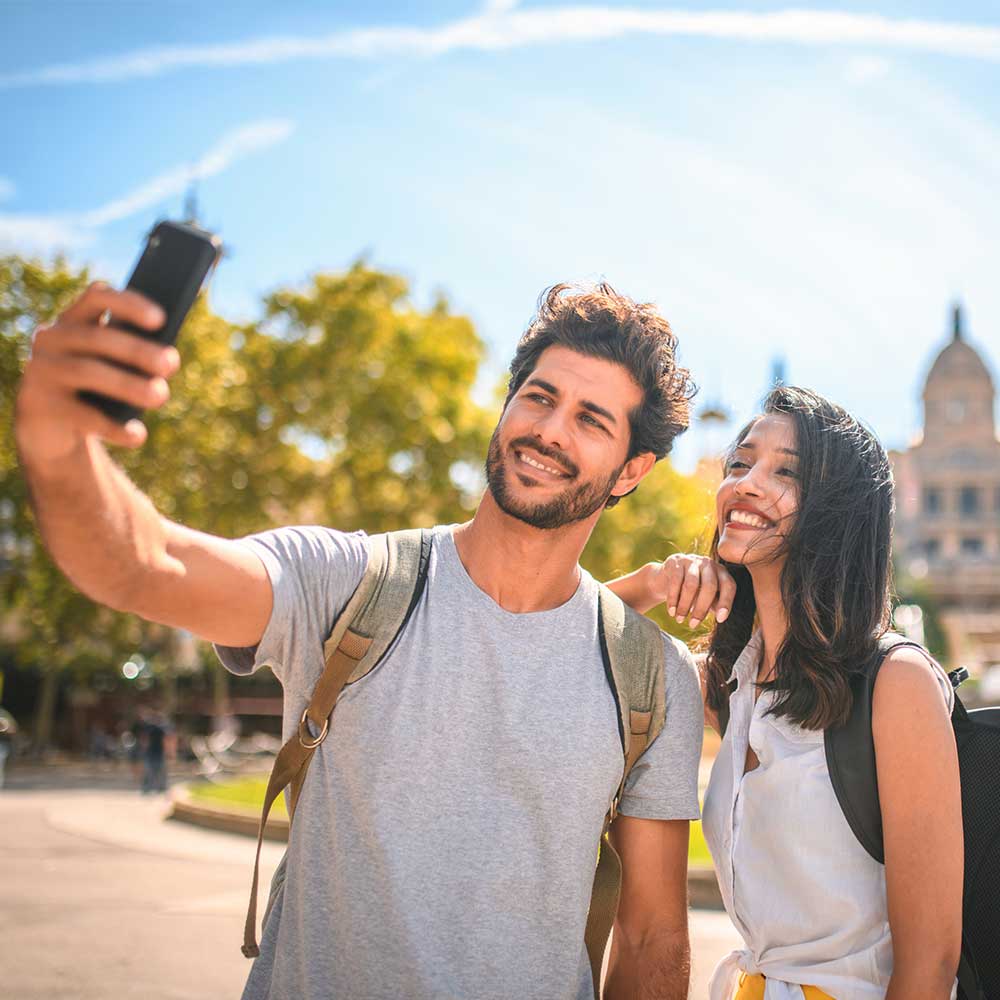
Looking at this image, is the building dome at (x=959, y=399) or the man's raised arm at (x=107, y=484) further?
the building dome at (x=959, y=399)

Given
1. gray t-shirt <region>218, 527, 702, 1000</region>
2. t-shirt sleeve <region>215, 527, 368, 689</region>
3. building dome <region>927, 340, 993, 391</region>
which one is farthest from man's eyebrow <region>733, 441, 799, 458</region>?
building dome <region>927, 340, 993, 391</region>

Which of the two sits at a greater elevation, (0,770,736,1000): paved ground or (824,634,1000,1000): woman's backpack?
(824,634,1000,1000): woman's backpack

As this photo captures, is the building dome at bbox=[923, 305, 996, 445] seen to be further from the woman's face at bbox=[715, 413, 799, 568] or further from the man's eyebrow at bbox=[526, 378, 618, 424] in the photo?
the man's eyebrow at bbox=[526, 378, 618, 424]

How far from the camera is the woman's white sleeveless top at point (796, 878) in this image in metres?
2.44

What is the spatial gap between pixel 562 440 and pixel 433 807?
0.89 meters

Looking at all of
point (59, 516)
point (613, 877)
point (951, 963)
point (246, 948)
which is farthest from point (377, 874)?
point (951, 963)

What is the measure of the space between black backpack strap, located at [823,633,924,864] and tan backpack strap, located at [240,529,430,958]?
99 centimetres

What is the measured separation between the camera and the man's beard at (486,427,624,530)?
2.59m

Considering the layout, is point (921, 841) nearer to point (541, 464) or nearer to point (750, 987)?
point (750, 987)

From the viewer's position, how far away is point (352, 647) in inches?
88.4

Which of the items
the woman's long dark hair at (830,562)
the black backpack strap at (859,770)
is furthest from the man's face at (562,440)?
the black backpack strap at (859,770)

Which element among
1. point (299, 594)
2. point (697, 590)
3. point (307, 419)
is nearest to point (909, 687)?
point (697, 590)

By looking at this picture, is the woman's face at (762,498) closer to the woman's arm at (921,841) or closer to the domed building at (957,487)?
the woman's arm at (921,841)

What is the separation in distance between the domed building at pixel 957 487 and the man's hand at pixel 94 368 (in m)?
89.2
